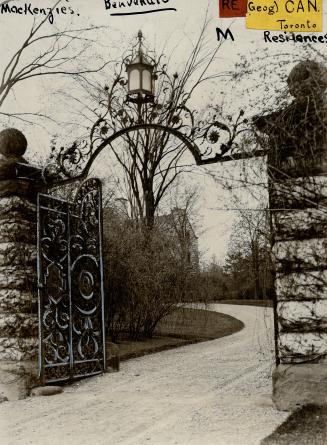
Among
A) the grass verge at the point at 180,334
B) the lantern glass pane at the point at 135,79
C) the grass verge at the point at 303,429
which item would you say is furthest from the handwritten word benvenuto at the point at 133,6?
the grass verge at the point at 180,334

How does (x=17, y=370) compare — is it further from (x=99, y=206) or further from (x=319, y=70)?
(x=319, y=70)

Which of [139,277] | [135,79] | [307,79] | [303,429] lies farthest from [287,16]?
[139,277]

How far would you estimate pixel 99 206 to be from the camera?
8602 mm

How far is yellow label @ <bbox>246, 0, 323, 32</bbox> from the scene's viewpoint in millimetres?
4938

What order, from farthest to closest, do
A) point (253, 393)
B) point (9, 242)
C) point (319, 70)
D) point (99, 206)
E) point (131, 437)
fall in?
point (99, 206) → point (9, 242) → point (253, 393) → point (319, 70) → point (131, 437)

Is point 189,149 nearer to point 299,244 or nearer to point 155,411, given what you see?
point 299,244

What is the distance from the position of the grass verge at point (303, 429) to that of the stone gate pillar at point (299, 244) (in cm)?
22

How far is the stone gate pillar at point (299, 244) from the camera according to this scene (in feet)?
18.0

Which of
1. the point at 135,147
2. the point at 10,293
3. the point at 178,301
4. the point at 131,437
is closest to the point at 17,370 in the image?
the point at 10,293

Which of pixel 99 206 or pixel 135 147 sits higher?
pixel 135 147

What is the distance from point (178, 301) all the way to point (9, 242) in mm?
8012

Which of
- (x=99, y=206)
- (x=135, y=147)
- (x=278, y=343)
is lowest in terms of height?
(x=278, y=343)

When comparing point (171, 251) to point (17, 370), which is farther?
point (171, 251)

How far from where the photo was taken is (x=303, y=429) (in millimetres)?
4684
